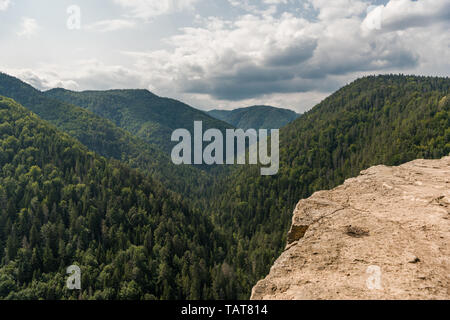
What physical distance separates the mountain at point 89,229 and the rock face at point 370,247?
334 feet

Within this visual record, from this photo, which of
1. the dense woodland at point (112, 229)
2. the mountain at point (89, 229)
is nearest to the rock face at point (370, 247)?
the dense woodland at point (112, 229)

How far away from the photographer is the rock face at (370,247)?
21.4 ft

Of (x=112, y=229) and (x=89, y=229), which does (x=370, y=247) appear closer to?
(x=112, y=229)

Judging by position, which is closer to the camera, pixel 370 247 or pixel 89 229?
pixel 370 247

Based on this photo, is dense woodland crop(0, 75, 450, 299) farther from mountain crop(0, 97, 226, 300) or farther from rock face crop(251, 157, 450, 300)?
rock face crop(251, 157, 450, 300)

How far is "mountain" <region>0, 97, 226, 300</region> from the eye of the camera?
335ft

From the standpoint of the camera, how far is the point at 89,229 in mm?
123188

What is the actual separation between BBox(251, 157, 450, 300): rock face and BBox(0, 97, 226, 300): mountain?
10193 cm

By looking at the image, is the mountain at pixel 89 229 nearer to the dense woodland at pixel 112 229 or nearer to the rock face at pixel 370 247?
the dense woodland at pixel 112 229

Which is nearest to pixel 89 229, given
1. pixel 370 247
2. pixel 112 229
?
pixel 112 229

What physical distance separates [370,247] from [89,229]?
135898mm

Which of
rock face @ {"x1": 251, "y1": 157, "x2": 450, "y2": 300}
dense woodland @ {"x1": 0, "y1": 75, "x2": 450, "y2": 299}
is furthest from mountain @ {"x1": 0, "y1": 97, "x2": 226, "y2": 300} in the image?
rock face @ {"x1": 251, "y1": 157, "x2": 450, "y2": 300}
